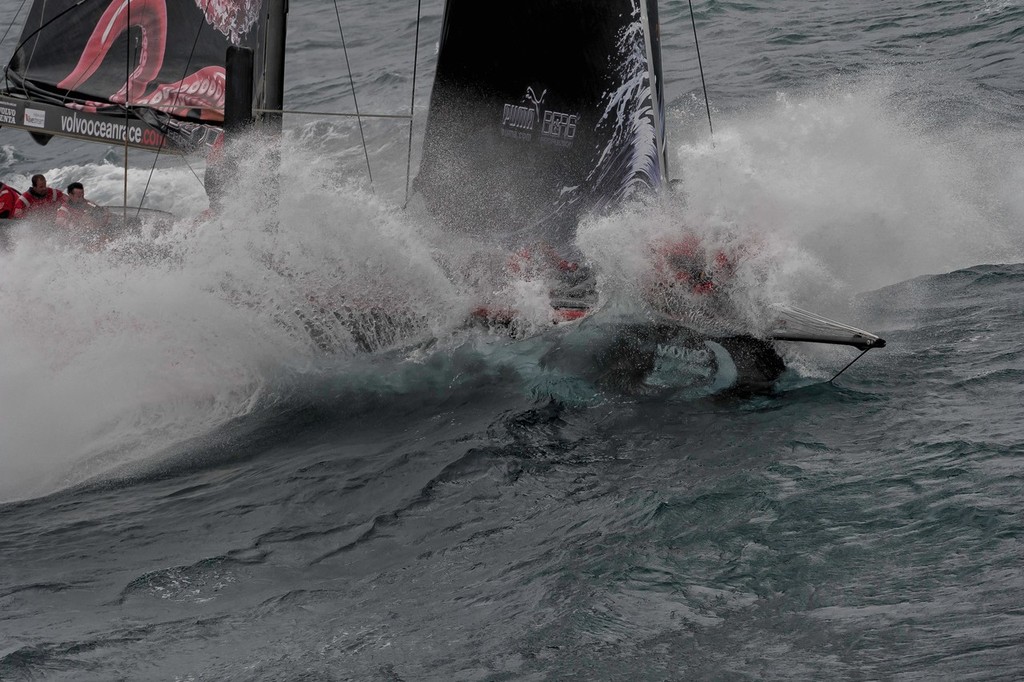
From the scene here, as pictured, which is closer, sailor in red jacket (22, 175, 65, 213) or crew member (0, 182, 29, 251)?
crew member (0, 182, 29, 251)

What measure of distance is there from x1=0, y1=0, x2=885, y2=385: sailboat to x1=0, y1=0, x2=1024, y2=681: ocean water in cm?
51

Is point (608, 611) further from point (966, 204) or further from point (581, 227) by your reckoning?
point (966, 204)

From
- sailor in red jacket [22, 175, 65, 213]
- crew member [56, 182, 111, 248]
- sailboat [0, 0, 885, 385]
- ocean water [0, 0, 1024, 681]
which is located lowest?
ocean water [0, 0, 1024, 681]

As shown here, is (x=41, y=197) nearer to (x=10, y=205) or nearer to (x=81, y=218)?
(x=10, y=205)

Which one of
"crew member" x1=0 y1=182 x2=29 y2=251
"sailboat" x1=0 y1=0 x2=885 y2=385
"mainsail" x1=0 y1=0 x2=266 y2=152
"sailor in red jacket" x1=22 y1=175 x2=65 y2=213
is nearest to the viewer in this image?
"sailboat" x1=0 y1=0 x2=885 y2=385

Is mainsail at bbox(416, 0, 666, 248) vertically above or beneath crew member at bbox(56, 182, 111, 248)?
above

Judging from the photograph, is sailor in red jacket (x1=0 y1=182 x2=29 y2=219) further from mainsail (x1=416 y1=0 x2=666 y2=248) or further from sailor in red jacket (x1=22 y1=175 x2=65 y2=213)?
mainsail (x1=416 y1=0 x2=666 y2=248)

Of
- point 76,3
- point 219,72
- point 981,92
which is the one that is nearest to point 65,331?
point 219,72

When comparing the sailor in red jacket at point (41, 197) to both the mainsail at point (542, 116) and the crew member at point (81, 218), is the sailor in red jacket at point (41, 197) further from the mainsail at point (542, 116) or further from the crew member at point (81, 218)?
the mainsail at point (542, 116)

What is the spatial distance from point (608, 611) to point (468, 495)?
146 cm

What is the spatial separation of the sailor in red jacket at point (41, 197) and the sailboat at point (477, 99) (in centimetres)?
48

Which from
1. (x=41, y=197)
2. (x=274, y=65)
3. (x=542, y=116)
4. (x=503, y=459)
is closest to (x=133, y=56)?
(x=41, y=197)

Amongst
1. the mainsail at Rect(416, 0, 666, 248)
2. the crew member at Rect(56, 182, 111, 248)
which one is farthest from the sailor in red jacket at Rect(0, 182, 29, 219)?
the mainsail at Rect(416, 0, 666, 248)

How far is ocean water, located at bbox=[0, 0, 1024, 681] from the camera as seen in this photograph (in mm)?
4734
